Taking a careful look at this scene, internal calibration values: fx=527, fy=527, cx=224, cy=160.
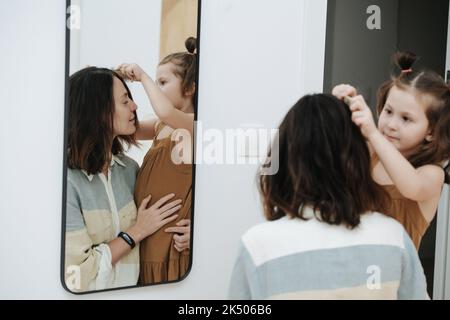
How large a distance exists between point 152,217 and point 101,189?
173mm

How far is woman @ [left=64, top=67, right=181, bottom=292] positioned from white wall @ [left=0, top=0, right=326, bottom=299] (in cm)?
4

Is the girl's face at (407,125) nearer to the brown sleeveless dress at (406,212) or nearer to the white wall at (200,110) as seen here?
the brown sleeveless dress at (406,212)

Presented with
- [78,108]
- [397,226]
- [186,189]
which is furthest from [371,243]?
[78,108]

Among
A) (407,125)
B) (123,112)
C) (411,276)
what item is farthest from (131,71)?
(411,276)

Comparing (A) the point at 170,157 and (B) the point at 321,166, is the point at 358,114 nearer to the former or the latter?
(B) the point at 321,166

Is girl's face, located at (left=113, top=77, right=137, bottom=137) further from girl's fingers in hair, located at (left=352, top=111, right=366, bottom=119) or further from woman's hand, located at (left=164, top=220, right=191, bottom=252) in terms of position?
girl's fingers in hair, located at (left=352, top=111, right=366, bottom=119)

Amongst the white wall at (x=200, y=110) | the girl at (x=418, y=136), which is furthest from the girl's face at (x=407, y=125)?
the white wall at (x=200, y=110)

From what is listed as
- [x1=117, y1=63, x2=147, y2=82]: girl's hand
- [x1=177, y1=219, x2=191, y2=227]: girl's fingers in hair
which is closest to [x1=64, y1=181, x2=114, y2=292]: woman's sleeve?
[x1=177, y1=219, x2=191, y2=227]: girl's fingers in hair

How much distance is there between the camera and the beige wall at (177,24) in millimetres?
1462

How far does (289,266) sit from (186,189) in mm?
579

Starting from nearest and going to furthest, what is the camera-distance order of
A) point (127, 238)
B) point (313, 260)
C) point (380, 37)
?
point (313, 260) < point (127, 238) < point (380, 37)

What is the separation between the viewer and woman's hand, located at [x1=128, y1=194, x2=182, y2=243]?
4.88 ft

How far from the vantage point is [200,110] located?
153 centimetres
